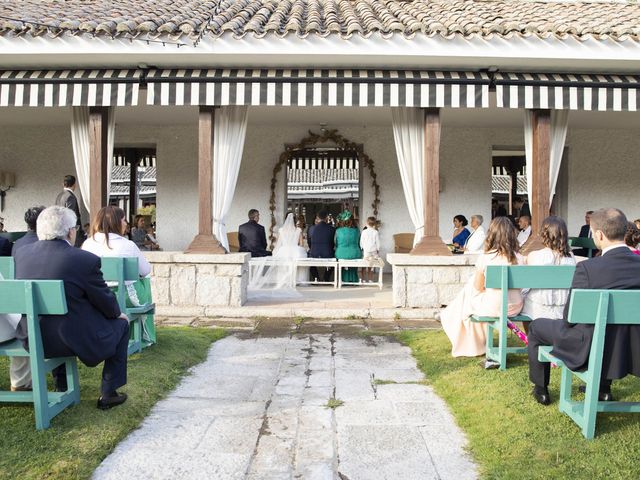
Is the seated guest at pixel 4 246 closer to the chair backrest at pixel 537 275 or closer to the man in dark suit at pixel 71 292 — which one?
the man in dark suit at pixel 71 292

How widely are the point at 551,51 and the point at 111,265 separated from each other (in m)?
5.49

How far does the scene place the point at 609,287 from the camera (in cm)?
330

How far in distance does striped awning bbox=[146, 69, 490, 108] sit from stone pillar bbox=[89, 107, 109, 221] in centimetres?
82

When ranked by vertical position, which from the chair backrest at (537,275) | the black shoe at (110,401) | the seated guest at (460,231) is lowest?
the black shoe at (110,401)

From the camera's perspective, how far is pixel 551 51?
7328mm

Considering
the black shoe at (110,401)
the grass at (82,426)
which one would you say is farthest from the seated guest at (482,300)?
the black shoe at (110,401)

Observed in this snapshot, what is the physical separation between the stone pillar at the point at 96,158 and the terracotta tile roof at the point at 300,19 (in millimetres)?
1144

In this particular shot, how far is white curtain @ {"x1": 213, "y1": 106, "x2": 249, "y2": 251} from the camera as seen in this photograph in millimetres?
7988

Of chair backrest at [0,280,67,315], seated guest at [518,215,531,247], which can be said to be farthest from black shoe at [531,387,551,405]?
seated guest at [518,215,531,247]

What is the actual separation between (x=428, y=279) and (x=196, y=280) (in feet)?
9.07

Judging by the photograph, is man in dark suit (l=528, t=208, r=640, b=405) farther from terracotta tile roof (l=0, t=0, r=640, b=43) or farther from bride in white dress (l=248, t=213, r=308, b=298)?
bride in white dress (l=248, t=213, r=308, b=298)

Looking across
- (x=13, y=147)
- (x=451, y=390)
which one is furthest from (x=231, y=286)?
(x=13, y=147)

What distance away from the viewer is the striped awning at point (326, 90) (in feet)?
25.1

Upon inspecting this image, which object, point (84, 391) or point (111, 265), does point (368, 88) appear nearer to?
point (111, 265)
